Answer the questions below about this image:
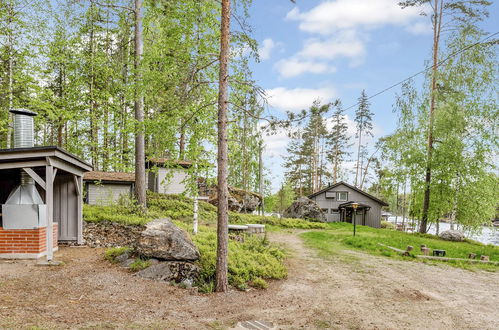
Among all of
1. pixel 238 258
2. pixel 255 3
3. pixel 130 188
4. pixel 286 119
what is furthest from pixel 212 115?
pixel 130 188

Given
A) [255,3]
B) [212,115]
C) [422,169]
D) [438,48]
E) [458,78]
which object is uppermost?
[438,48]

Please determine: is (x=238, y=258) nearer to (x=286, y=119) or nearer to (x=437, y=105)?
(x=286, y=119)

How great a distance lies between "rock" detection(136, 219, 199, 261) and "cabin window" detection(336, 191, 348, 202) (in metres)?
29.1

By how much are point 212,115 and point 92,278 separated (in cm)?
486

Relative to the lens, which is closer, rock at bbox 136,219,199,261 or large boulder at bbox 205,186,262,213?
rock at bbox 136,219,199,261

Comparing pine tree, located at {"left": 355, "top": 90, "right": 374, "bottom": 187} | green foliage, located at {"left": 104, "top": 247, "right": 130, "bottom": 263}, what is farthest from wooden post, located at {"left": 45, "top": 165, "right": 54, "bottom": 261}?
pine tree, located at {"left": 355, "top": 90, "right": 374, "bottom": 187}

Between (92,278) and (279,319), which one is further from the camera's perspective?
(92,278)

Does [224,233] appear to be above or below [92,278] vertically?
above

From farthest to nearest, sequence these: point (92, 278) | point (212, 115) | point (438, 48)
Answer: point (438, 48) < point (212, 115) < point (92, 278)

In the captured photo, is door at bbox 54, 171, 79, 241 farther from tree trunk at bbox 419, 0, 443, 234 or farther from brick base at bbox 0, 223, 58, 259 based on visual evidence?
tree trunk at bbox 419, 0, 443, 234

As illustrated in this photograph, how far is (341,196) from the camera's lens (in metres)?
34.1

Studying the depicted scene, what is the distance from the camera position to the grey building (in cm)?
3309

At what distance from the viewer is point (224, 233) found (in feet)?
21.7

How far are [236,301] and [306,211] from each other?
80.0ft
